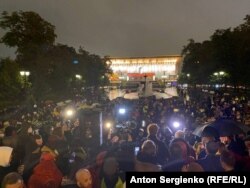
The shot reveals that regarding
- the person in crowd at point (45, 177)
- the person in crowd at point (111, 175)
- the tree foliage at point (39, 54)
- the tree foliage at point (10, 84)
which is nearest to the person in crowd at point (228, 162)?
the person in crowd at point (111, 175)

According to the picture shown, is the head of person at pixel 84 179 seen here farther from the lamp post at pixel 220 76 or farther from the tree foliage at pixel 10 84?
the lamp post at pixel 220 76

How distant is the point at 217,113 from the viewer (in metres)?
23.6

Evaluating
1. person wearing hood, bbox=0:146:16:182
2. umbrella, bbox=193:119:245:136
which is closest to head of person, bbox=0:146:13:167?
person wearing hood, bbox=0:146:16:182

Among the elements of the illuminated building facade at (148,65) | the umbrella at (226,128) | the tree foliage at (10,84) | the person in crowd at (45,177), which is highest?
the illuminated building facade at (148,65)

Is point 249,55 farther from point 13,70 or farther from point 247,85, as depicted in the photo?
point 13,70

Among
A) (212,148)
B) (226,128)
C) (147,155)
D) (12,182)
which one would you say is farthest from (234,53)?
(12,182)

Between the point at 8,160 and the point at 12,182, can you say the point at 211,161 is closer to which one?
the point at 12,182

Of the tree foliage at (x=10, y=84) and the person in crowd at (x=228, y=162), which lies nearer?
the person in crowd at (x=228, y=162)

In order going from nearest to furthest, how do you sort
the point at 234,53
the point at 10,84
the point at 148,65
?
the point at 10,84, the point at 234,53, the point at 148,65

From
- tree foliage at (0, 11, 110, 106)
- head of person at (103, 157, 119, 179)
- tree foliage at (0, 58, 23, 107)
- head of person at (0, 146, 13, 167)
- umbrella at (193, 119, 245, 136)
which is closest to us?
head of person at (103, 157, 119, 179)

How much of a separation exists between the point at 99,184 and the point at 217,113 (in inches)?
723

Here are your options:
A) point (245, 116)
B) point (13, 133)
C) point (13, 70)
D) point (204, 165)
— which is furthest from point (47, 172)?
point (13, 70)

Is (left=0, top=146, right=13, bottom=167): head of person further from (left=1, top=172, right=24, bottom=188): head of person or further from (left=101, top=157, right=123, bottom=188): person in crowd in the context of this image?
(left=101, top=157, right=123, bottom=188): person in crowd

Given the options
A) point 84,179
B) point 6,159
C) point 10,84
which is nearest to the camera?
point 84,179
